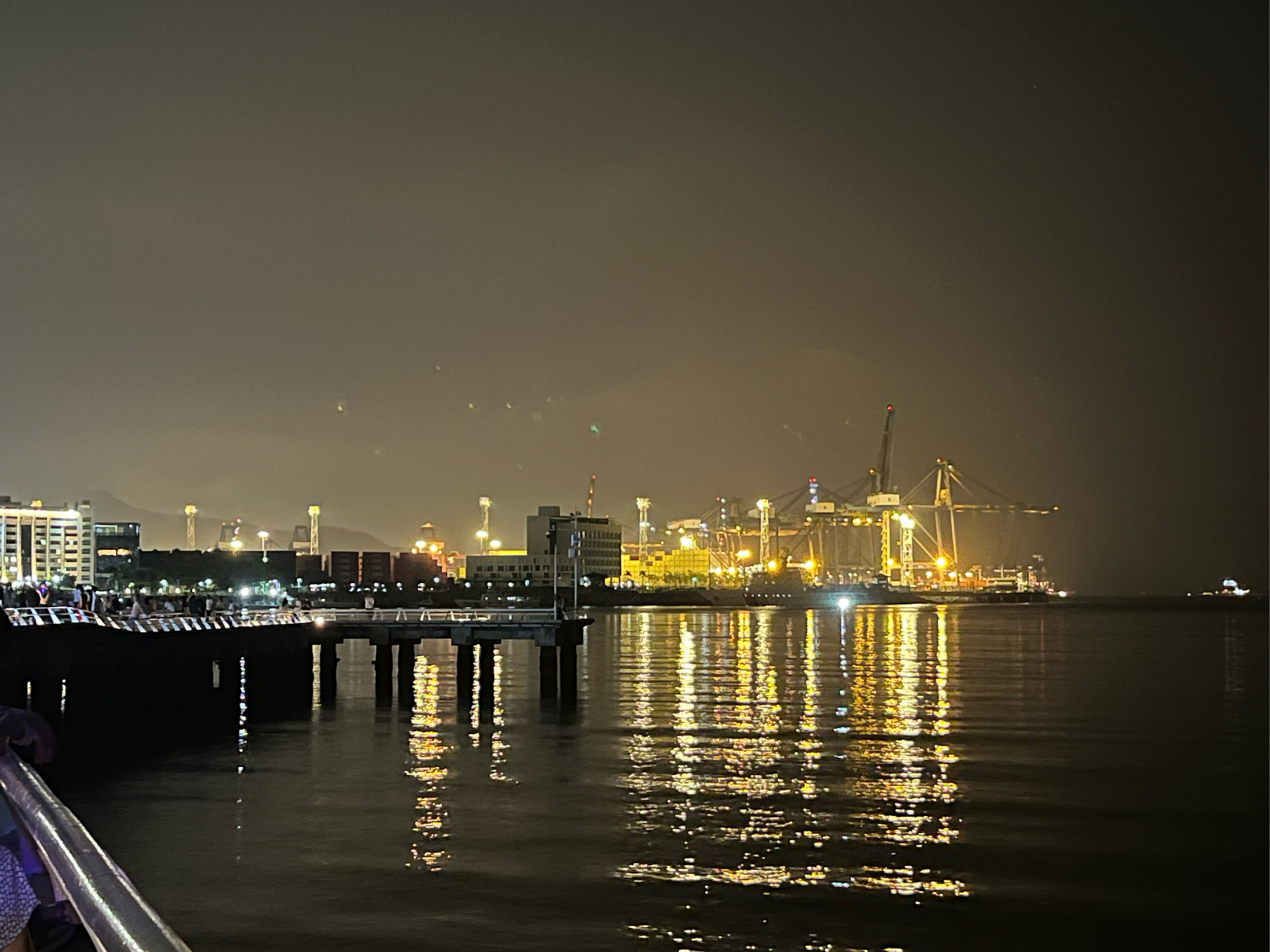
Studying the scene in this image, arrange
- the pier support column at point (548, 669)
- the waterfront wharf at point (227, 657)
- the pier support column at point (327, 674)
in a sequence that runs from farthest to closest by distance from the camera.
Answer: the pier support column at point (327, 674) < the pier support column at point (548, 669) < the waterfront wharf at point (227, 657)

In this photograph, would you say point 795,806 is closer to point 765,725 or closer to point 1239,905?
point 1239,905

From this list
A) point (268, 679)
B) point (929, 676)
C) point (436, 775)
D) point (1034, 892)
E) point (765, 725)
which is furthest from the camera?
point (929, 676)

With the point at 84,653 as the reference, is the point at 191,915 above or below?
below

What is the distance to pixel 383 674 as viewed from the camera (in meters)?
48.2

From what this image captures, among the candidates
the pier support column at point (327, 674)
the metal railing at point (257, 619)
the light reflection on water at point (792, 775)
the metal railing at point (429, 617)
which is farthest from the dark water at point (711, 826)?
the metal railing at point (257, 619)

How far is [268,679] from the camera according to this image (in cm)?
4575

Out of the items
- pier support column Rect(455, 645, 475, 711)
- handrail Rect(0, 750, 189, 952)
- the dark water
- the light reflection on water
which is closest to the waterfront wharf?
pier support column Rect(455, 645, 475, 711)

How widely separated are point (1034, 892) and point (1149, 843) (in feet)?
17.2

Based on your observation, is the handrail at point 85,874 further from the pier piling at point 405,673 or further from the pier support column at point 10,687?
the pier piling at point 405,673

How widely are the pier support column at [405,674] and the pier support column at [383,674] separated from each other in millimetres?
433

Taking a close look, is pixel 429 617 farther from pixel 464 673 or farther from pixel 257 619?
pixel 257 619

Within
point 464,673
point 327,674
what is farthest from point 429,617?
point 327,674

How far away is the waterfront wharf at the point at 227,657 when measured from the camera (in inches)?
1296

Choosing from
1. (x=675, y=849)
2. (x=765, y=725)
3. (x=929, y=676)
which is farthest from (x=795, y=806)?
(x=929, y=676)
